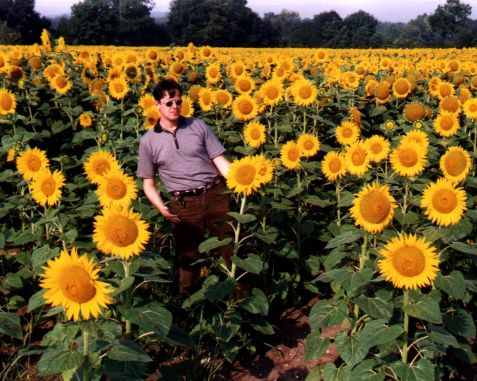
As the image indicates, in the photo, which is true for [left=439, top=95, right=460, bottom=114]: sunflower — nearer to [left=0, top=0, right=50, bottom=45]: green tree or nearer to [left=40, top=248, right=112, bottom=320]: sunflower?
[left=40, top=248, right=112, bottom=320]: sunflower

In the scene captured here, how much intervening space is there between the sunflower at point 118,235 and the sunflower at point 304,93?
406 centimetres

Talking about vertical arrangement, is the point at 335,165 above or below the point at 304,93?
below

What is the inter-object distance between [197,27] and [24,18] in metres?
14.9

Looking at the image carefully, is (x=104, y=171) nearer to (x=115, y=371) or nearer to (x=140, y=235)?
(x=140, y=235)

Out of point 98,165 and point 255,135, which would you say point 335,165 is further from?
point 98,165

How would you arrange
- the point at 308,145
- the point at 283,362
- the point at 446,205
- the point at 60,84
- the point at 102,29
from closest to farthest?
the point at 446,205 → the point at 283,362 → the point at 308,145 → the point at 60,84 → the point at 102,29

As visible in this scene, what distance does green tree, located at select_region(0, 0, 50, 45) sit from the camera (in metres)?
41.8

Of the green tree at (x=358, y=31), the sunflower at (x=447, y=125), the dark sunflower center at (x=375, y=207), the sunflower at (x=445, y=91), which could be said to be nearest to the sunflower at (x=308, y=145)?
the sunflower at (x=447, y=125)

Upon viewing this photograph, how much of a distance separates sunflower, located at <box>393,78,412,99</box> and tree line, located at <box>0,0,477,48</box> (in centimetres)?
3116

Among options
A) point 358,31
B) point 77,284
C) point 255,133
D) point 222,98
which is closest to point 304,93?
point 222,98

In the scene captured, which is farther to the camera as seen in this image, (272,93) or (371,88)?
(371,88)

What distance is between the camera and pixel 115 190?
11.2ft

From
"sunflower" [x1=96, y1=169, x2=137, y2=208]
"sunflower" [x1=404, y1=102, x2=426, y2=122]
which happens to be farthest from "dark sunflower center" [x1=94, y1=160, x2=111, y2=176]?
"sunflower" [x1=404, y1=102, x2=426, y2=122]

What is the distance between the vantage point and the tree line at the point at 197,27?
126 feet
